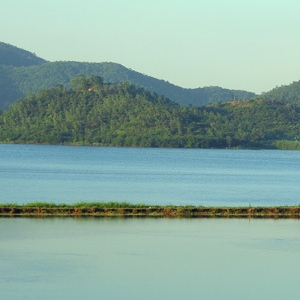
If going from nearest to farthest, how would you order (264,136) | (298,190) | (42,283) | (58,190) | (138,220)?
1. (42,283)
2. (138,220)
3. (58,190)
4. (298,190)
5. (264,136)

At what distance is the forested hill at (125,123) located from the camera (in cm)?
17762

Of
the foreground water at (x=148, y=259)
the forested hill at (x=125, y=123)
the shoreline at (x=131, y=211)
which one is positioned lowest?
the foreground water at (x=148, y=259)

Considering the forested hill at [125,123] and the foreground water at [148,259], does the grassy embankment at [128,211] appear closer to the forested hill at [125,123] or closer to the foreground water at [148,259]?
the foreground water at [148,259]

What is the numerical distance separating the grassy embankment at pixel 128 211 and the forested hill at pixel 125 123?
14059 centimetres

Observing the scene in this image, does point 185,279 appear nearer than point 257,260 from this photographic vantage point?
Yes

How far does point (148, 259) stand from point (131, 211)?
31.4ft

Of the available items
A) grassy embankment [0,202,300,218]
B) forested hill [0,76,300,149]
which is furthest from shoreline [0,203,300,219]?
forested hill [0,76,300,149]

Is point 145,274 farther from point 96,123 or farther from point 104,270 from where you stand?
point 96,123

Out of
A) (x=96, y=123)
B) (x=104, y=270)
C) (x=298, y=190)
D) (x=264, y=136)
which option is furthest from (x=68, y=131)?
(x=104, y=270)

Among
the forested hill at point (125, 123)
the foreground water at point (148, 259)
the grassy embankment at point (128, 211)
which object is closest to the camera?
the foreground water at point (148, 259)

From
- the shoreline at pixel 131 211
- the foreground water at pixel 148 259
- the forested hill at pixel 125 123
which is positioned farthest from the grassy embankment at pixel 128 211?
the forested hill at pixel 125 123

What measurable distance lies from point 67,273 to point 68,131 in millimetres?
158267

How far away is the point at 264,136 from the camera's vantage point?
190 meters

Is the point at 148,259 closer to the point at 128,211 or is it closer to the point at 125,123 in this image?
the point at 128,211
